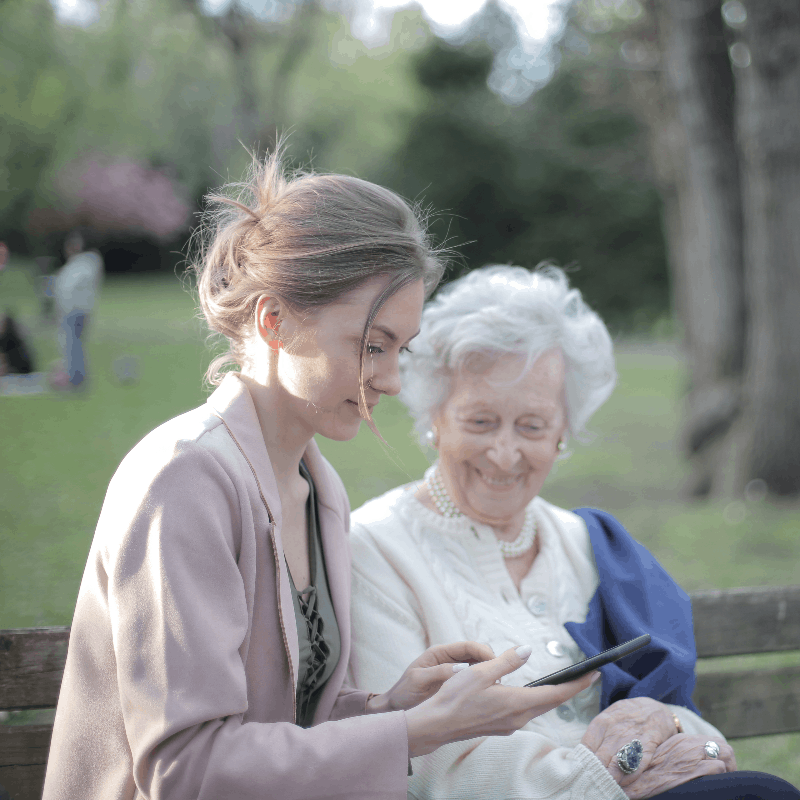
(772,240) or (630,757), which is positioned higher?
(772,240)

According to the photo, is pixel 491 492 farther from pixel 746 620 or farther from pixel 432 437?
pixel 746 620

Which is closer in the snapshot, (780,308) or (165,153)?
(780,308)

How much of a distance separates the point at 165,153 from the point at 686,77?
6868 mm

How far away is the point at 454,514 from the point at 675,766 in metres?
0.87

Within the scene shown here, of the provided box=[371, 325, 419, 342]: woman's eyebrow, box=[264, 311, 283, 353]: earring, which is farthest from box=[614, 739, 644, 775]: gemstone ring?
box=[264, 311, 283, 353]: earring

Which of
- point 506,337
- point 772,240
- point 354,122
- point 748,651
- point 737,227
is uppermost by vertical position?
point 354,122

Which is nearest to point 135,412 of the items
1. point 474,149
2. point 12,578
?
point 12,578

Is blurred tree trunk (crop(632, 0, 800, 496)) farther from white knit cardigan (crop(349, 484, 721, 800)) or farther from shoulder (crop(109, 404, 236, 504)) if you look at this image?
shoulder (crop(109, 404, 236, 504))

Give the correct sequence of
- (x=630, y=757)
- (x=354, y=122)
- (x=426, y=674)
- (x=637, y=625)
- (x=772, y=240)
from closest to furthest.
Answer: (x=426, y=674) → (x=630, y=757) → (x=637, y=625) → (x=772, y=240) → (x=354, y=122)

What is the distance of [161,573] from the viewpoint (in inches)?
53.8

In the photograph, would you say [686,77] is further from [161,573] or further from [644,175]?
[644,175]

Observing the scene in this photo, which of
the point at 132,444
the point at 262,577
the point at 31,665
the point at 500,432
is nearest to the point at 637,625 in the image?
the point at 500,432

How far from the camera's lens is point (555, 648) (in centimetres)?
215

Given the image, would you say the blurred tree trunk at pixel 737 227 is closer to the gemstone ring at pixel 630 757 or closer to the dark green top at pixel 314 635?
the gemstone ring at pixel 630 757
